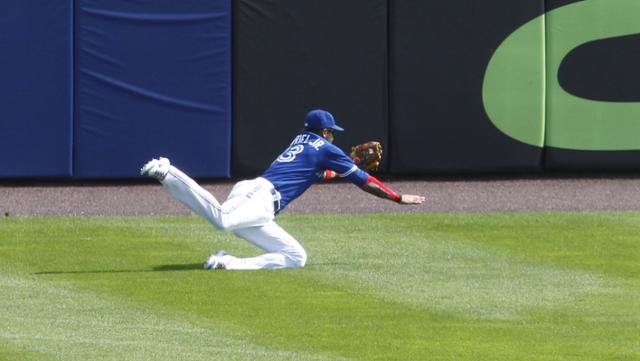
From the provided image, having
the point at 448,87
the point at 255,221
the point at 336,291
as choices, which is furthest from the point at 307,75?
the point at 336,291

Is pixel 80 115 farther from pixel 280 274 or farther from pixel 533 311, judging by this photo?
pixel 533 311

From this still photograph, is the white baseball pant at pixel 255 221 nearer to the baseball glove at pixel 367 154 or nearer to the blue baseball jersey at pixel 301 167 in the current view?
the blue baseball jersey at pixel 301 167

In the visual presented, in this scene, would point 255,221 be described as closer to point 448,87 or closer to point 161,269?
point 161,269

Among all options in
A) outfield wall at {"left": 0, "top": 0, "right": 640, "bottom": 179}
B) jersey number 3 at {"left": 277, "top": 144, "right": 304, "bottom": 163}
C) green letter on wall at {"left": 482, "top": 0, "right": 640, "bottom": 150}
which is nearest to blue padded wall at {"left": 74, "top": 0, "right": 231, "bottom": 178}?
outfield wall at {"left": 0, "top": 0, "right": 640, "bottom": 179}

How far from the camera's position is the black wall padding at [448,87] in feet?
63.8

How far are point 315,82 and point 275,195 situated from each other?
635cm

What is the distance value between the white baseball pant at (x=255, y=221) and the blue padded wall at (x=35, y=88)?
612 centimetres

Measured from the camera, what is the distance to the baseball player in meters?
12.8

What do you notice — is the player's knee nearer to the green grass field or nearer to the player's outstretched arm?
the green grass field

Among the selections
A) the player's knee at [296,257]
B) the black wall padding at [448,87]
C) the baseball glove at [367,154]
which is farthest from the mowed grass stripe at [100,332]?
the black wall padding at [448,87]

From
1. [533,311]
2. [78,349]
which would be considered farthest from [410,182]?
[78,349]

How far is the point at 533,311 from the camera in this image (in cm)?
1114

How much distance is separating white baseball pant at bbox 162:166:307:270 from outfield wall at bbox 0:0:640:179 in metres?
5.97

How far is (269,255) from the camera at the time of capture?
1314cm
